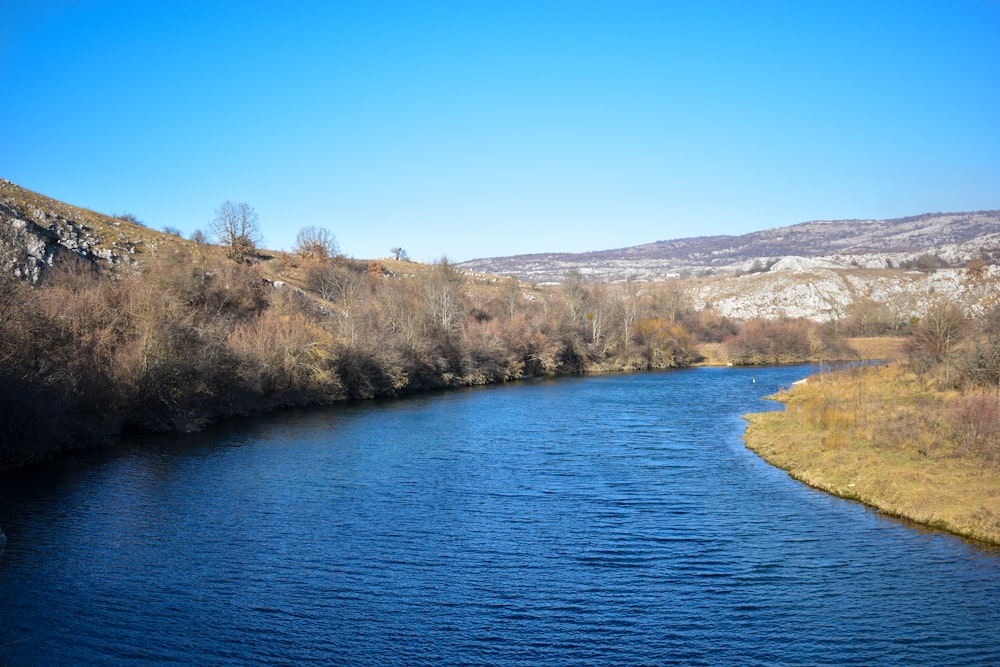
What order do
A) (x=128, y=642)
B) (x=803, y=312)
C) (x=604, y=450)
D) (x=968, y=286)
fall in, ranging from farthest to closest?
(x=803, y=312) → (x=968, y=286) → (x=604, y=450) → (x=128, y=642)

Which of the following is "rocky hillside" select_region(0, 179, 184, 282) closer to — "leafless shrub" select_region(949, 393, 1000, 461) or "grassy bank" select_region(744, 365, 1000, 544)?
"grassy bank" select_region(744, 365, 1000, 544)

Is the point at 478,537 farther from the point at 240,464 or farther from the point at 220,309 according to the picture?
the point at 220,309

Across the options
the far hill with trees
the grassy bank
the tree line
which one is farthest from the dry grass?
the grassy bank

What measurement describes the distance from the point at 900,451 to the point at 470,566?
731 inches

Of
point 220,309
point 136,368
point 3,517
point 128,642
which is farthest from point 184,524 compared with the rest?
point 220,309

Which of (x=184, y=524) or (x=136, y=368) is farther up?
(x=136, y=368)

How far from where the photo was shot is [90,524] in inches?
865

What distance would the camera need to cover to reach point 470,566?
60.0 feet

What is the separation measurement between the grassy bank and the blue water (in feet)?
3.46

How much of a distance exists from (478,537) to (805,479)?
14.3 meters

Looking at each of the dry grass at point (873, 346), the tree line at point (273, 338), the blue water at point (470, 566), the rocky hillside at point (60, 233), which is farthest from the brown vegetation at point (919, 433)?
the rocky hillside at point (60, 233)

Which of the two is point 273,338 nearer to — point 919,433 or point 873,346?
point 919,433

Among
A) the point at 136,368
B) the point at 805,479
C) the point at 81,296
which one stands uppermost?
the point at 81,296

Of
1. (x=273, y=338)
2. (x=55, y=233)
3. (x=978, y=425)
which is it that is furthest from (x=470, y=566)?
(x=55, y=233)
